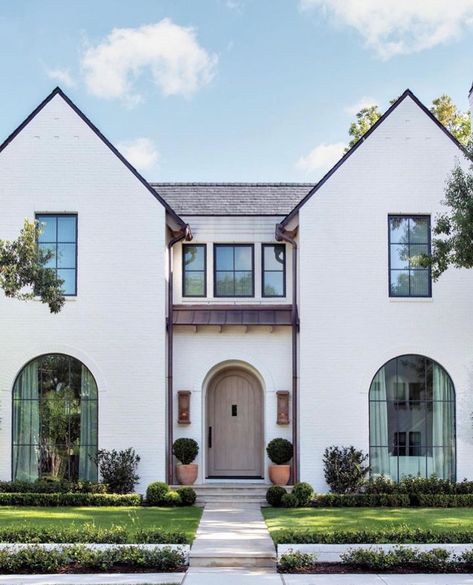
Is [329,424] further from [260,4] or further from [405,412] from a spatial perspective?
[260,4]

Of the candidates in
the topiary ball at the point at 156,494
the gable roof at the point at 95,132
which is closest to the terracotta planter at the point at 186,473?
the topiary ball at the point at 156,494

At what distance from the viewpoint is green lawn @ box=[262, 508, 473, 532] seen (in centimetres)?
A: 1340

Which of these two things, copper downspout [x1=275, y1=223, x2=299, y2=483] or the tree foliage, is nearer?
the tree foliage

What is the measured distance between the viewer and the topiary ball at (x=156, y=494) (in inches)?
632

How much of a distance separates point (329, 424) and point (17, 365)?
286 inches

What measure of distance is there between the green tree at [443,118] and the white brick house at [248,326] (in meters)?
13.2

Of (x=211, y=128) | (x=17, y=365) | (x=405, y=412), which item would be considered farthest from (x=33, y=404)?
(x=211, y=128)

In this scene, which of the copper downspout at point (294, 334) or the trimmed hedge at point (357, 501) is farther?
the copper downspout at point (294, 334)

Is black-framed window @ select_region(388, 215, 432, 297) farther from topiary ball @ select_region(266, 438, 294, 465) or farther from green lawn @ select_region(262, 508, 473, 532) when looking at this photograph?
green lawn @ select_region(262, 508, 473, 532)

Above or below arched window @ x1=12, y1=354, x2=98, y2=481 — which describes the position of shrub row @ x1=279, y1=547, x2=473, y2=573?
Answer: below

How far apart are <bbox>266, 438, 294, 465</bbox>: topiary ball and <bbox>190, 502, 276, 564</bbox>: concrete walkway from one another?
5.88 ft

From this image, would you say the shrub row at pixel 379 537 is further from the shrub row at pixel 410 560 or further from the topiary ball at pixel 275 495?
the topiary ball at pixel 275 495

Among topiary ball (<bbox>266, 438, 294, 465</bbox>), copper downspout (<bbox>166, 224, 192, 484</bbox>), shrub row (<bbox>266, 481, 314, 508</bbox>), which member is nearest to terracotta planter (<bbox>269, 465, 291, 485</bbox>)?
topiary ball (<bbox>266, 438, 294, 465</bbox>)

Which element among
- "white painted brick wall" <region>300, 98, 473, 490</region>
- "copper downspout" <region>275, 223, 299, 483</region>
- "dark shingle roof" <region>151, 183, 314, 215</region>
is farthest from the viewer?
"dark shingle roof" <region>151, 183, 314, 215</region>
